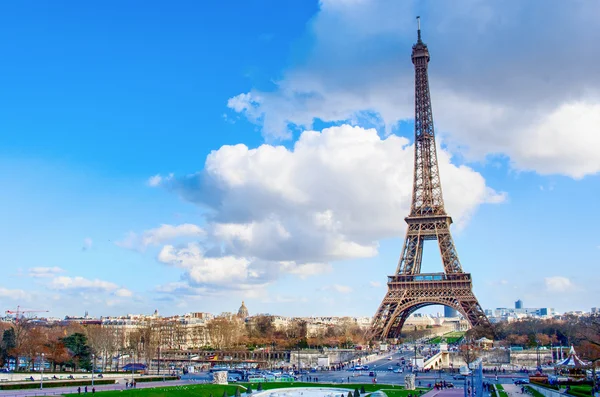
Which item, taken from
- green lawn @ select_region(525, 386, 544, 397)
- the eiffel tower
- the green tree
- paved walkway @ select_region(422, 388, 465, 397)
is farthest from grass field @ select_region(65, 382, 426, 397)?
the eiffel tower

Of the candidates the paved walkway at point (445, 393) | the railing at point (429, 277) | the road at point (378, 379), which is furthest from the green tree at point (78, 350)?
the railing at point (429, 277)

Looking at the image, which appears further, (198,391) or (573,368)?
(573,368)

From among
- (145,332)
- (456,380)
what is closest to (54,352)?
(456,380)

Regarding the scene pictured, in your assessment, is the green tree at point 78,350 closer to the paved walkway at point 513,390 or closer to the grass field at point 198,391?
the grass field at point 198,391

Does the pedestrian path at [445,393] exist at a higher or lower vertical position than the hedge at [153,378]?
higher

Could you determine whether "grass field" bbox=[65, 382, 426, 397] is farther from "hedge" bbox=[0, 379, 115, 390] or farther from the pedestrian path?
"hedge" bbox=[0, 379, 115, 390]

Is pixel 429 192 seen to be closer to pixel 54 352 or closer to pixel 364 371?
pixel 364 371

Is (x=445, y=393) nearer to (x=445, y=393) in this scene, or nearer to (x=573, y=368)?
(x=445, y=393)

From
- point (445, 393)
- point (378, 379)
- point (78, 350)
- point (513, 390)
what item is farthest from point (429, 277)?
point (445, 393)

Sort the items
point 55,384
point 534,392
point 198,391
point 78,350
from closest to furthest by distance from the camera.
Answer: point 534,392
point 198,391
point 55,384
point 78,350
